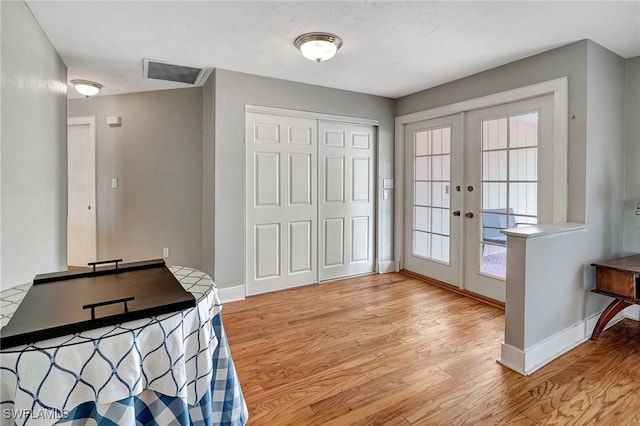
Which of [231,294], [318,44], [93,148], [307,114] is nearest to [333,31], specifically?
[318,44]

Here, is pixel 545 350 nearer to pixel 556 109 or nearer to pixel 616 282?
pixel 616 282

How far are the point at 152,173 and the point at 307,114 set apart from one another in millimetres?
2003

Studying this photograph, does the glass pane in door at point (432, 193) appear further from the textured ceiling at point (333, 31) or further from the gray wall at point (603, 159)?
the gray wall at point (603, 159)

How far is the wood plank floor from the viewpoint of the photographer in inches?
70.7

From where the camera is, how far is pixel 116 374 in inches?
36.4

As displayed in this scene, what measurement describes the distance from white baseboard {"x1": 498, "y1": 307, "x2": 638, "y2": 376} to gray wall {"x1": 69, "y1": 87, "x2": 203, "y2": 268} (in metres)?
3.29

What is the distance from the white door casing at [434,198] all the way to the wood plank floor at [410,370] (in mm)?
801

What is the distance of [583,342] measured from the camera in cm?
258

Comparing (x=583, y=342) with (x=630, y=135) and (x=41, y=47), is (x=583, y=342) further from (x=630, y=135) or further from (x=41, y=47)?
(x=41, y=47)

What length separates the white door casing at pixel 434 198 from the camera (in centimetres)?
377

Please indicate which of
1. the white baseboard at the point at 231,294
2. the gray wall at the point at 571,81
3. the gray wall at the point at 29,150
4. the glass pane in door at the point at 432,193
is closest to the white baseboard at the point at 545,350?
the gray wall at the point at 571,81

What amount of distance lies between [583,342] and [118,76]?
479 cm

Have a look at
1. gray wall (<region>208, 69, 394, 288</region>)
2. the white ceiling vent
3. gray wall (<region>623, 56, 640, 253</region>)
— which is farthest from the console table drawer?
the white ceiling vent

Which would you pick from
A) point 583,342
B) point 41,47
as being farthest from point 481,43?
point 41,47
